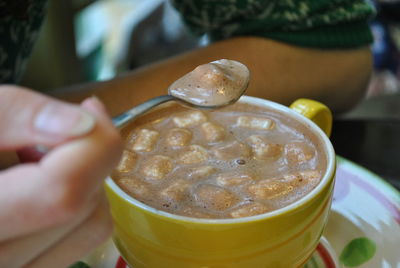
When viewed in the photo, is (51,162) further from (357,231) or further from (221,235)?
(357,231)

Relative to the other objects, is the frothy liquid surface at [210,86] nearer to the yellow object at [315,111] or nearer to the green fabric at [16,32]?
the yellow object at [315,111]

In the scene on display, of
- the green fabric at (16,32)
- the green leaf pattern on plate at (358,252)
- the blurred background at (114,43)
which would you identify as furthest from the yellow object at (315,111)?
the blurred background at (114,43)

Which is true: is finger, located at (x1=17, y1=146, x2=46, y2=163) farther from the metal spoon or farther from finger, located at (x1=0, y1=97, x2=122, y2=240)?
the metal spoon

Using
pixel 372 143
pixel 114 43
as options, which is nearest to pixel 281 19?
pixel 372 143

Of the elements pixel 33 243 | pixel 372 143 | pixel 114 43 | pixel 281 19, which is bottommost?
pixel 114 43

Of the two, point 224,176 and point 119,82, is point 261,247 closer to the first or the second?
point 224,176
